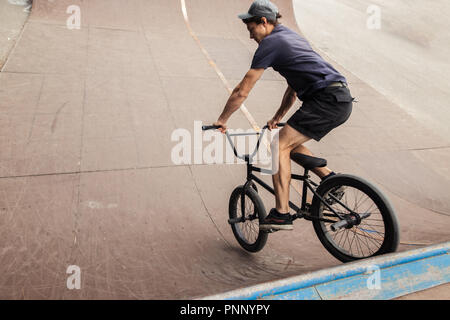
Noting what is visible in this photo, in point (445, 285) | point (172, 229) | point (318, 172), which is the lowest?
point (172, 229)

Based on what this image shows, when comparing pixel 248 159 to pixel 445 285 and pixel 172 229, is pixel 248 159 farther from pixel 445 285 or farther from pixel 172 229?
pixel 445 285

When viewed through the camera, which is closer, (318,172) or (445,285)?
(445,285)

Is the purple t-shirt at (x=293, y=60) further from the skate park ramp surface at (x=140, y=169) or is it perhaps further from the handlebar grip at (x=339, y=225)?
the skate park ramp surface at (x=140, y=169)

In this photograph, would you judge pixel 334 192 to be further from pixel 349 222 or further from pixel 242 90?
pixel 242 90

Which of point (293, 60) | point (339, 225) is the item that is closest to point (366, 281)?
point (339, 225)

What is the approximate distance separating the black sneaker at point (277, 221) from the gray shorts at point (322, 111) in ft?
2.40

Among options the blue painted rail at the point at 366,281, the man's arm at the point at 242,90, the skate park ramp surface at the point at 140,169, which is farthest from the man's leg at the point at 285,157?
the blue painted rail at the point at 366,281

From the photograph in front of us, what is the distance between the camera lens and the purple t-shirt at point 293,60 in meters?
2.62

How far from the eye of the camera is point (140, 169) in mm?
4387

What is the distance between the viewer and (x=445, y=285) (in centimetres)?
224

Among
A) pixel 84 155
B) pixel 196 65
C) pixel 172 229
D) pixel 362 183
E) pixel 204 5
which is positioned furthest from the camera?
pixel 204 5

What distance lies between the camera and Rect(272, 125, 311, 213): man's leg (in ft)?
9.26

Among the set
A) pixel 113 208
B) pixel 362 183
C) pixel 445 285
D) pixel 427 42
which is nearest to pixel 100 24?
pixel 113 208
